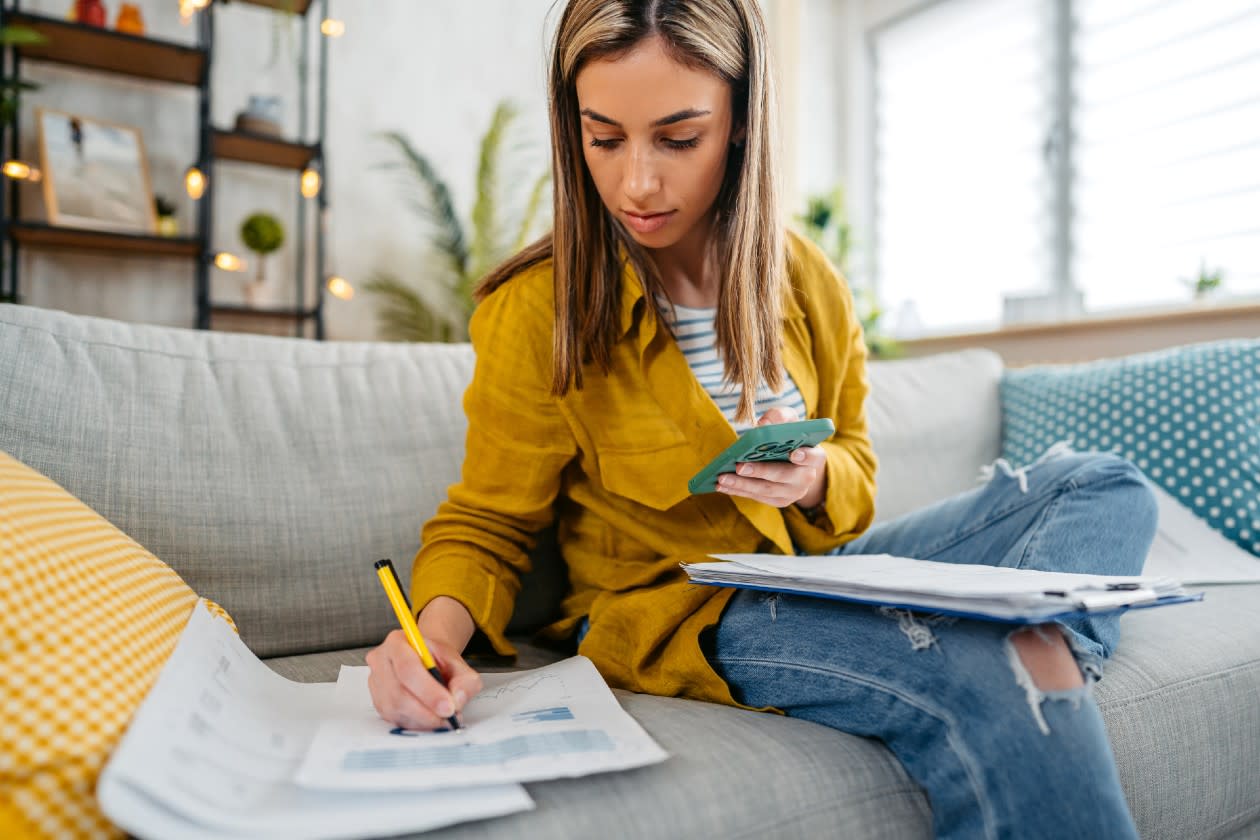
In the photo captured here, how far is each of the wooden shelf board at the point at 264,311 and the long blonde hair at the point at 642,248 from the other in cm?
184

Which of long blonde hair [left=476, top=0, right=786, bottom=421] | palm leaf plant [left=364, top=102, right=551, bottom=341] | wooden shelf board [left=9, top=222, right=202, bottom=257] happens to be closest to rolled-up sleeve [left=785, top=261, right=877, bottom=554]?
long blonde hair [left=476, top=0, right=786, bottom=421]

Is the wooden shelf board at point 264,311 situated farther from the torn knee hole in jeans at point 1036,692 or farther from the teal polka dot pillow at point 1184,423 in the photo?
the torn knee hole in jeans at point 1036,692

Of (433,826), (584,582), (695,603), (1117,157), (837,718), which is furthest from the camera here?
(1117,157)

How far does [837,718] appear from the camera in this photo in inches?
26.5

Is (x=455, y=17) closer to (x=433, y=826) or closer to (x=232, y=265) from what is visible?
(x=232, y=265)

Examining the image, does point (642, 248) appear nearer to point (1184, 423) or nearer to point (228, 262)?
point (1184, 423)

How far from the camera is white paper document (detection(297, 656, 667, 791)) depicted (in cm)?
48

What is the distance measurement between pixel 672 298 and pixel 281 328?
2165 mm

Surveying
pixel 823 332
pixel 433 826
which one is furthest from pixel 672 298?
pixel 433 826

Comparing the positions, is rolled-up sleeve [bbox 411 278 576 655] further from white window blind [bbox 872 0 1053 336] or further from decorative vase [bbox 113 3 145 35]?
white window blind [bbox 872 0 1053 336]

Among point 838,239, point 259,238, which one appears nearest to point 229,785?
point 259,238

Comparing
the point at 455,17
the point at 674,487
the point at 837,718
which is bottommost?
the point at 837,718

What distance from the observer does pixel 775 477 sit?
762mm

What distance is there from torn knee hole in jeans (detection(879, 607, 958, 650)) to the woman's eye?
49 centimetres
